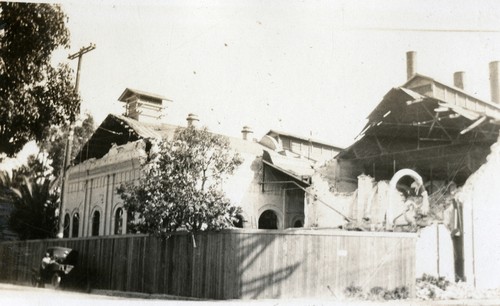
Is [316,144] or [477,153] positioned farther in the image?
[316,144]

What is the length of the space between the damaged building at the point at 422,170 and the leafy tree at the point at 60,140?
28.2ft

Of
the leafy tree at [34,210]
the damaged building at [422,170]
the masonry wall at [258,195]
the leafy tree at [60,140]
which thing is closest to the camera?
the damaged building at [422,170]

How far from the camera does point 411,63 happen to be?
12.1 metres

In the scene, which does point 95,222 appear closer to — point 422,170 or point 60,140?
point 60,140

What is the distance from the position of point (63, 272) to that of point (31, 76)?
6083 millimetres

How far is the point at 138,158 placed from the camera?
17016mm

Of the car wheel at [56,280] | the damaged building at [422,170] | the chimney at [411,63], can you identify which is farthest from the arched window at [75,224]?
the chimney at [411,63]

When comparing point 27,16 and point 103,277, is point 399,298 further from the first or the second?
point 27,16

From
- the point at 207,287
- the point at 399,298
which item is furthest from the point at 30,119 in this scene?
the point at 399,298

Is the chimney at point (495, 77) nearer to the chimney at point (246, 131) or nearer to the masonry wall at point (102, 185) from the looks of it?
the chimney at point (246, 131)

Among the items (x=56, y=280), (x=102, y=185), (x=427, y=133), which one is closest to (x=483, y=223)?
(x=427, y=133)

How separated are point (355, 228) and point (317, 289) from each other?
6180 millimetres

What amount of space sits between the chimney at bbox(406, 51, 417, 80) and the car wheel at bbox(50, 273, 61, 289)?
Result: 11651mm

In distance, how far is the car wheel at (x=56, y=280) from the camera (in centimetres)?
1547
